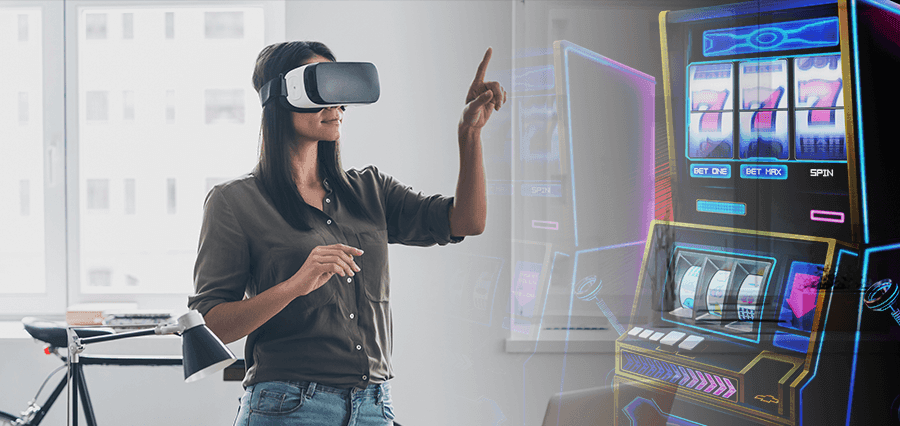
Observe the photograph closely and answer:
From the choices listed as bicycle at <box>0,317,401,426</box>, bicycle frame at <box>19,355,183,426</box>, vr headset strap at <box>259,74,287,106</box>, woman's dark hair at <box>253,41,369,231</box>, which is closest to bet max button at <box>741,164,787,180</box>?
woman's dark hair at <box>253,41,369,231</box>

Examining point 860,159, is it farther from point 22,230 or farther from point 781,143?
point 22,230

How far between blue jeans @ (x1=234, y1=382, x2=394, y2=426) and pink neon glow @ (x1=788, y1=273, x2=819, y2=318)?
0.80 m

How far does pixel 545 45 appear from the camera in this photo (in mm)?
1354

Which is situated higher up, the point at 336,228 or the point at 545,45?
the point at 545,45

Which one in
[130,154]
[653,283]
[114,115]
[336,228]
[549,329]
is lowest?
[549,329]

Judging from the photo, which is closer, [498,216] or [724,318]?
[724,318]

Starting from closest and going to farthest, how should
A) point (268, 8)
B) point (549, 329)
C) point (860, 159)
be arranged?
1. point (860, 159)
2. point (549, 329)
3. point (268, 8)

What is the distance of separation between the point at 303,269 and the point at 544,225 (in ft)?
1.95

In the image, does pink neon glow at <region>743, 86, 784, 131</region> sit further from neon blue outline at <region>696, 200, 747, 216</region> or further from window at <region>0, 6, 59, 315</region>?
window at <region>0, 6, 59, 315</region>

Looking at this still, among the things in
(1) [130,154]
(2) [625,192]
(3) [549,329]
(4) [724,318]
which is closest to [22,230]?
(1) [130,154]

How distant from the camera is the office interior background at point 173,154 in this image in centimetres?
176

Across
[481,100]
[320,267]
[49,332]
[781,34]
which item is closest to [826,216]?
[781,34]

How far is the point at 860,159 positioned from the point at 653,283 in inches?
16.8

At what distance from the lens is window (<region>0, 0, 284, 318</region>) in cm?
229
